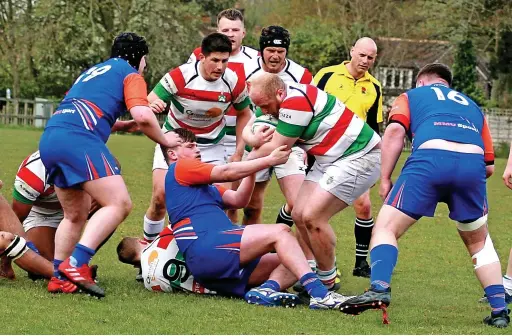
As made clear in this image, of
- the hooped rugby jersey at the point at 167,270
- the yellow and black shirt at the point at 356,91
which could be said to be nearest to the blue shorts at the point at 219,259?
the hooped rugby jersey at the point at 167,270

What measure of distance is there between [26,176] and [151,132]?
144 cm

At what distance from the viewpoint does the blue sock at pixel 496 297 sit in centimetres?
732

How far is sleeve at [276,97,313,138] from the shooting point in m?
7.92

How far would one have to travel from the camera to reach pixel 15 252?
822 centimetres

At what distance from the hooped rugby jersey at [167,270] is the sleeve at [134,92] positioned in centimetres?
116

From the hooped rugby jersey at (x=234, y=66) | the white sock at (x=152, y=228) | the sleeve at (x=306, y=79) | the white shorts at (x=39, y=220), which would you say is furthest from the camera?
the hooped rugby jersey at (x=234, y=66)

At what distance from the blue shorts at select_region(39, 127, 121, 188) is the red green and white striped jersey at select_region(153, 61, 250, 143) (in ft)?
6.18

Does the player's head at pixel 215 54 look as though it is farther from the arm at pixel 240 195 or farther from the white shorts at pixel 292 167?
the arm at pixel 240 195

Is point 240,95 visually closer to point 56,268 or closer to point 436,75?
point 436,75

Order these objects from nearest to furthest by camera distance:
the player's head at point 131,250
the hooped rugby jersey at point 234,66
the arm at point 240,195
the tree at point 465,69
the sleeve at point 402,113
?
the sleeve at point 402,113, the arm at point 240,195, the player's head at point 131,250, the hooped rugby jersey at point 234,66, the tree at point 465,69

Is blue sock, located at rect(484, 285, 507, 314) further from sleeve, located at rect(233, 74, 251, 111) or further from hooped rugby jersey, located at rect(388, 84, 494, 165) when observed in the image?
sleeve, located at rect(233, 74, 251, 111)

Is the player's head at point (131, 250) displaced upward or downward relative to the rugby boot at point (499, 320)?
downward

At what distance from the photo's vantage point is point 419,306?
8242 mm

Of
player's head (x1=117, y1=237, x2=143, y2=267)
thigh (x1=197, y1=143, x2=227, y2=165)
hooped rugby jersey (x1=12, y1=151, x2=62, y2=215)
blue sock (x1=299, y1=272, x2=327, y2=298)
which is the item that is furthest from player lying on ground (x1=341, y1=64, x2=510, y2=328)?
hooped rugby jersey (x1=12, y1=151, x2=62, y2=215)
